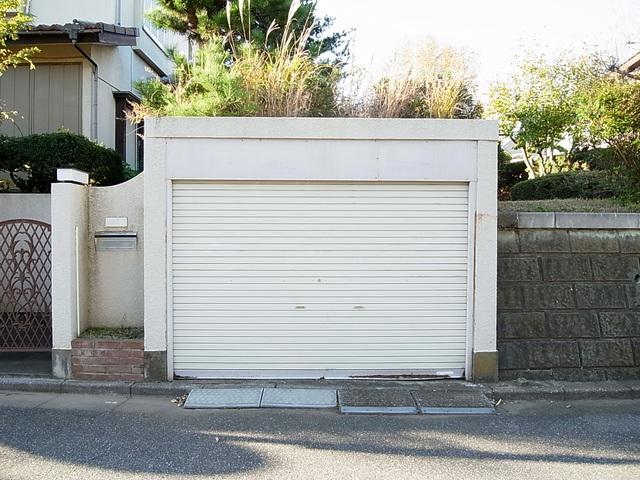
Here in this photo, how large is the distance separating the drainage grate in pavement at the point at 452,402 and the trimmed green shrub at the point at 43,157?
5.72 metres

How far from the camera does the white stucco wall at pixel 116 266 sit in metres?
7.09

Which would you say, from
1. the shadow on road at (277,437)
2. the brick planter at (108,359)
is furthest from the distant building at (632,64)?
the brick planter at (108,359)

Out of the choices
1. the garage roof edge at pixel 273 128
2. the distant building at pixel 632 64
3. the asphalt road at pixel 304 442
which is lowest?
the asphalt road at pixel 304 442

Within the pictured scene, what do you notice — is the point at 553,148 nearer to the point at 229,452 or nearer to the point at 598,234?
the point at 598,234

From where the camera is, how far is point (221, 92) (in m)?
7.35

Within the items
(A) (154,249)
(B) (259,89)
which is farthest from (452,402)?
(B) (259,89)

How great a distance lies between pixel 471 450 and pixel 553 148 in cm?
1118

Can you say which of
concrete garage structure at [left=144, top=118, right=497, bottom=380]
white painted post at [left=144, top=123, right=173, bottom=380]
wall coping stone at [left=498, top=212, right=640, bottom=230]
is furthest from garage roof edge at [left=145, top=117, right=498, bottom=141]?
wall coping stone at [left=498, top=212, right=640, bottom=230]

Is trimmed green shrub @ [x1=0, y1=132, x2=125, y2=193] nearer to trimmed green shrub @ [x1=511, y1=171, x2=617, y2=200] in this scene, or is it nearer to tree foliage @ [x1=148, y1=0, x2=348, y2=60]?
tree foliage @ [x1=148, y1=0, x2=348, y2=60]

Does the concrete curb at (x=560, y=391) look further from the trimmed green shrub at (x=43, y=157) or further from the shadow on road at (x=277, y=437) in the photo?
the trimmed green shrub at (x=43, y=157)

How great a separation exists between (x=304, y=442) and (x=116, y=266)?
3389 mm

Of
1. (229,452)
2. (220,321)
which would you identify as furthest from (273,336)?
(229,452)

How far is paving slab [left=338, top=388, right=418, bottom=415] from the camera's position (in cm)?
585

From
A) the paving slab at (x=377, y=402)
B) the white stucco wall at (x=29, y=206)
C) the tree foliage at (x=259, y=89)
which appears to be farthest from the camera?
the white stucco wall at (x=29, y=206)
